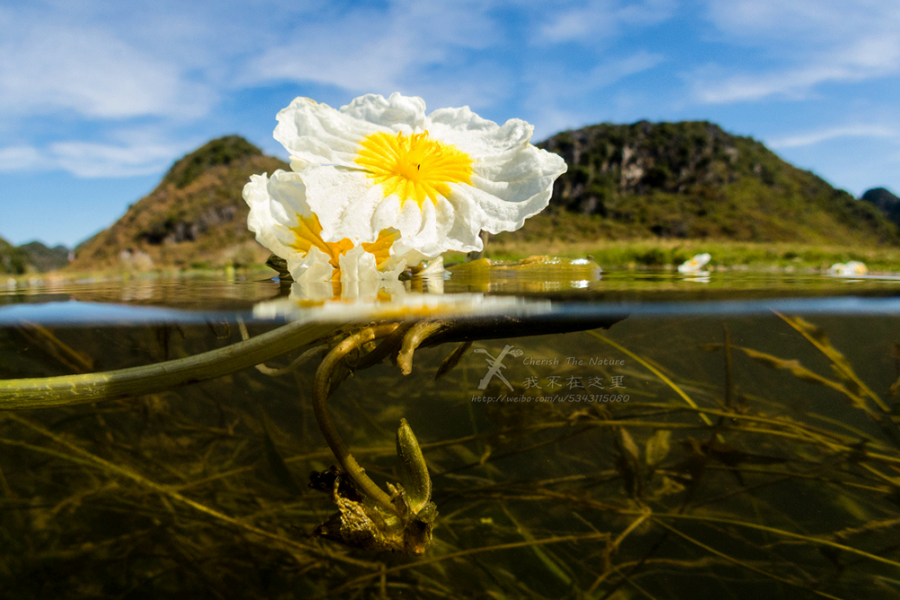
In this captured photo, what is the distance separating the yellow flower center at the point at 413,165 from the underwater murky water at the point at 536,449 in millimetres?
438

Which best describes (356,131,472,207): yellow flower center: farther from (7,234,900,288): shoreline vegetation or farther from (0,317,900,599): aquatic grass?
(0,317,900,599): aquatic grass

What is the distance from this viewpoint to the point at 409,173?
962 mm

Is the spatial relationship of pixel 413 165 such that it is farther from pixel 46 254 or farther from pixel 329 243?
pixel 46 254

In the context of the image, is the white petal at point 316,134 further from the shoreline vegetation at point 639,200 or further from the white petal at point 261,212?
the shoreline vegetation at point 639,200

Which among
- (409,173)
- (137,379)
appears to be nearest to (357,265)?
(409,173)

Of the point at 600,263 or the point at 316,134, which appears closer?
the point at 316,134

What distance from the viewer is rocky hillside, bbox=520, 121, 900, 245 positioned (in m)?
48.7

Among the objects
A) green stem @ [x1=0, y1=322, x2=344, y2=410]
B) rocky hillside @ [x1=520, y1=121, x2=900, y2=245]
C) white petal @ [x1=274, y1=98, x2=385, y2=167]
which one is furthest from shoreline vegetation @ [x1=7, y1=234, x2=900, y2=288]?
rocky hillside @ [x1=520, y1=121, x2=900, y2=245]

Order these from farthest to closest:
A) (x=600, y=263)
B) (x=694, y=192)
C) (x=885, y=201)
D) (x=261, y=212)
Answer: (x=885, y=201)
(x=694, y=192)
(x=600, y=263)
(x=261, y=212)

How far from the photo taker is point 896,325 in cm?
156

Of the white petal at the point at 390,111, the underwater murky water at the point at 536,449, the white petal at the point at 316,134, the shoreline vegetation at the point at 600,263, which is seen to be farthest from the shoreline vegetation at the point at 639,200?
the white petal at the point at 316,134

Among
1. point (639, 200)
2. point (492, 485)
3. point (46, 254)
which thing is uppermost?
point (639, 200)

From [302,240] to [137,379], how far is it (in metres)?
0.42

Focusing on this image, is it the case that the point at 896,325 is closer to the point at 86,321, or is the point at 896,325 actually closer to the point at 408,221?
the point at 408,221
